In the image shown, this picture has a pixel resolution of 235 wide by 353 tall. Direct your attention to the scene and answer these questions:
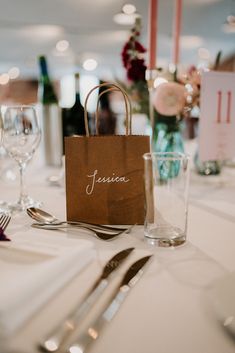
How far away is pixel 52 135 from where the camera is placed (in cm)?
130

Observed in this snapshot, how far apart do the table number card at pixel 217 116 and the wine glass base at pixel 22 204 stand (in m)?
0.53

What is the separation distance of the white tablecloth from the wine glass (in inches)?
4.8

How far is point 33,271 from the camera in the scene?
0.37 meters

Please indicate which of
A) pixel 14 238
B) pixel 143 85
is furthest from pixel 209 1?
pixel 14 238

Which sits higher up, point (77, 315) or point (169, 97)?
point (169, 97)

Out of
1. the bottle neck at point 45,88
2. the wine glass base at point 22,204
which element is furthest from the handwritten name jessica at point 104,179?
the bottle neck at point 45,88

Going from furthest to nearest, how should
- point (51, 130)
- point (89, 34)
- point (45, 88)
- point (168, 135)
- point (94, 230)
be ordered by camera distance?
point (89, 34) < point (45, 88) < point (51, 130) < point (168, 135) < point (94, 230)

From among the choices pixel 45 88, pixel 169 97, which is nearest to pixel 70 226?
pixel 169 97

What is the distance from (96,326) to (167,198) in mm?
352

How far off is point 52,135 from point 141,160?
744 mm

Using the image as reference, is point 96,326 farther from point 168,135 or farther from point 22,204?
point 168,135

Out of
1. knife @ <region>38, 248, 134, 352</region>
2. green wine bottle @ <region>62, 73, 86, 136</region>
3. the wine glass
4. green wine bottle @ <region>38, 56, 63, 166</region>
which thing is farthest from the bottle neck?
knife @ <region>38, 248, 134, 352</region>

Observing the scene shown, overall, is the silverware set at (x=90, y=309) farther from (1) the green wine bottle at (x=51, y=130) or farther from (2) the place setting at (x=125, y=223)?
(1) the green wine bottle at (x=51, y=130)

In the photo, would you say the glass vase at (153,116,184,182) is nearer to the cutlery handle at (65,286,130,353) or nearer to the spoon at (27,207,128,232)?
the spoon at (27,207,128,232)
